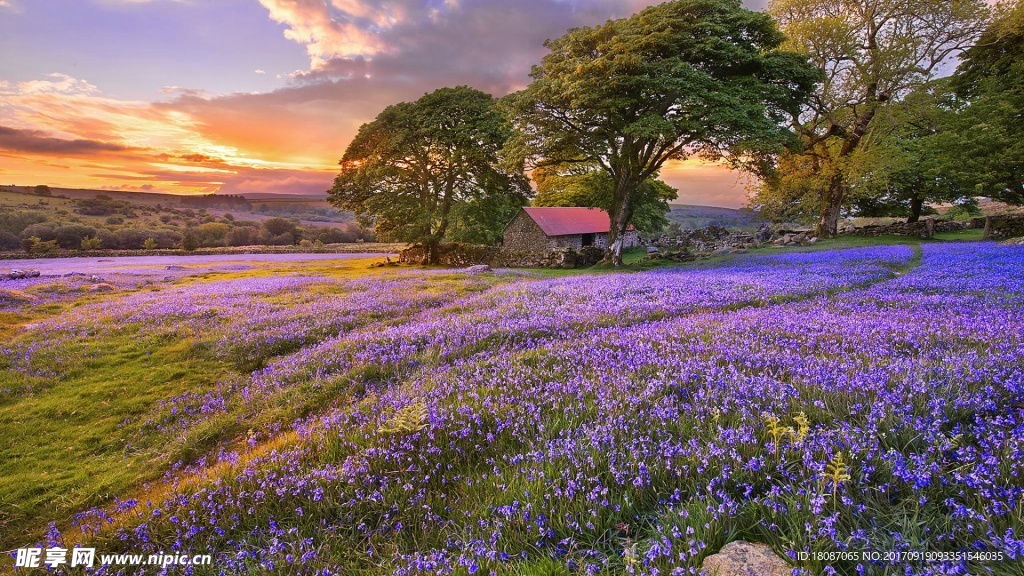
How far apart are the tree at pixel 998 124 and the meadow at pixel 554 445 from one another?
35789 millimetres

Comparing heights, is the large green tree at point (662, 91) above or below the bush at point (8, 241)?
above

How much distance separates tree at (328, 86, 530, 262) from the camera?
3188cm

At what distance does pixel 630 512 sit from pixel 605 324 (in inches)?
229

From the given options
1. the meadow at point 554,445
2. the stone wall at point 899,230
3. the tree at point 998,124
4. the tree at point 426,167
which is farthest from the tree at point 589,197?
the meadow at point 554,445

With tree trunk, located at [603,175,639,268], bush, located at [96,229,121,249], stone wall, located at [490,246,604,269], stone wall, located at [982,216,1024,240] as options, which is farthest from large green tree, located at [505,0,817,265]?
bush, located at [96,229,121,249]

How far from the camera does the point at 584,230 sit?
50844mm

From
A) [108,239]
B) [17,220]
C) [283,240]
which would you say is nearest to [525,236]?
[283,240]

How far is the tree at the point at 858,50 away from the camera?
29.8 meters

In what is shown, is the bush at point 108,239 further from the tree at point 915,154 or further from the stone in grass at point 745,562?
the tree at point 915,154

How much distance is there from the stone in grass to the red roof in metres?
43.1

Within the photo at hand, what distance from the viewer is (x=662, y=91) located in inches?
846

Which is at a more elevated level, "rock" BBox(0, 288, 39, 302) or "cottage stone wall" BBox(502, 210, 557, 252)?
"cottage stone wall" BBox(502, 210, 557, 252)

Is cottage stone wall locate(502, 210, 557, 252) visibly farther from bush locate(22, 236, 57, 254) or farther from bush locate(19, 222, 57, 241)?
bush locate(19, 222, 57, 241)

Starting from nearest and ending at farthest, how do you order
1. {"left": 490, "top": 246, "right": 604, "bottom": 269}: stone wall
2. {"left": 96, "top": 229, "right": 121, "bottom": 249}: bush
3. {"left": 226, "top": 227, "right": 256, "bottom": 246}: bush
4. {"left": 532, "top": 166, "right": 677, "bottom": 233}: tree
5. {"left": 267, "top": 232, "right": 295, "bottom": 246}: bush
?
1. {"left": 490, "top": 246, "right": 604, "bottom": 269}: stone wall
2. {"left": 96, "top": 229, "right": 121, "bottom": 249}: bush
3. {"left": 532, "top": 166, "right": 677, "bottom": 233}: tree
4. {"left": 226, "top": 227, "right": 256, "bottom": 246}: bush
5. {"left": 267, "top": 232, "right": 295, "bottom": 246}: bush
